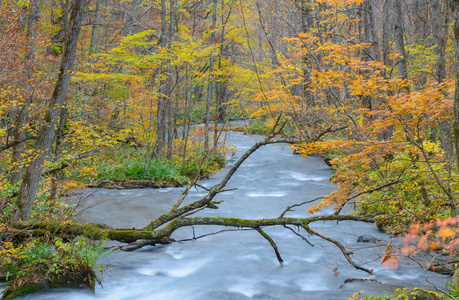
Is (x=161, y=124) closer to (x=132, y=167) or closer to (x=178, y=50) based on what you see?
(x=132, y=167)

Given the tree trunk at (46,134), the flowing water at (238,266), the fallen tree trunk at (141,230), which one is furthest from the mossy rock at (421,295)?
the tree trunk at (46,134)

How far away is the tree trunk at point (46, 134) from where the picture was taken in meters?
5.39

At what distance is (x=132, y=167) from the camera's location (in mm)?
13023

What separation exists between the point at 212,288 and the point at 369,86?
13.3 feet

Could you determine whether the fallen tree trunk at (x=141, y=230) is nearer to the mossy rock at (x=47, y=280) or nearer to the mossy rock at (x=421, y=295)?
the mossy rock at (x=47, y=280)

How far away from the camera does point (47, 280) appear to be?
187 inches

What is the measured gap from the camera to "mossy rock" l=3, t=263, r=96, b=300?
450cm

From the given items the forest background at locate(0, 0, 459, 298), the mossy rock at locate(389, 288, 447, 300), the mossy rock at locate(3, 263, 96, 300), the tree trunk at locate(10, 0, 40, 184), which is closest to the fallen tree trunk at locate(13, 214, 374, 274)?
the forest background at locate(0, 0, 459, 298)

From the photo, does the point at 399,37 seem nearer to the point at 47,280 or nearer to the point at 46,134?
the point at 46,134

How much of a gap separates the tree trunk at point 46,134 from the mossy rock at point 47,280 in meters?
1.10

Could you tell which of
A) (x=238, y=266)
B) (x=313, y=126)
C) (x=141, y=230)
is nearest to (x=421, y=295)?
(x=238, y=266)

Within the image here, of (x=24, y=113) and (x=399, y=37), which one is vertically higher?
(x=399, y=37)

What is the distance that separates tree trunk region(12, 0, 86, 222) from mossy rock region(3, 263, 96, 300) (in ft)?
3.60

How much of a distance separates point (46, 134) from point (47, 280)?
7.42 feet
